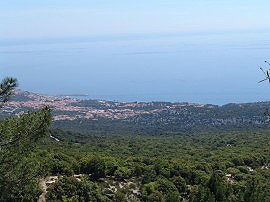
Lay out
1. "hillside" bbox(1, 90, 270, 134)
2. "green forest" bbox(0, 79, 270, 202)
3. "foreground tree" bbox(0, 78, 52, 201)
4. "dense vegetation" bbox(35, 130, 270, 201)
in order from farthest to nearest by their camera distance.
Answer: "hillside" bbox(1, 90, 270, 134) < "dense vegetation" bbox(35, 130, 270, 201) < "green forest" bbox(0, 79, 270, 202) < "foreground tree" bbox(0, 78, 52, 201)

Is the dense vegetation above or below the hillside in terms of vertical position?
above

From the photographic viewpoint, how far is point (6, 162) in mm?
8602

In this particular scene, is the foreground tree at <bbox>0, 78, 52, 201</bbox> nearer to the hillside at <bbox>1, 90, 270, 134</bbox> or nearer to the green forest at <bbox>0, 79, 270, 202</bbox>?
the green forest at <bbox>0, 79, 270, 202</bbox>

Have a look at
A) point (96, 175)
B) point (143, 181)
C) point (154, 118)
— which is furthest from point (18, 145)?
point (154, 118)

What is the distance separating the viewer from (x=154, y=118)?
96.3 m

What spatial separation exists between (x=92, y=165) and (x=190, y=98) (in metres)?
183

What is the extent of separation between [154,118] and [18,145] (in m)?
88.0

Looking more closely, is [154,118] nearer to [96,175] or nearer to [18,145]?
[96,175]

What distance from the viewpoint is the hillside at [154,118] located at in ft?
251

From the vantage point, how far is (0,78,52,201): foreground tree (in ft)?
27.9

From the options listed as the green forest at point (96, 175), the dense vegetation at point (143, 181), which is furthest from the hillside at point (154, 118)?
the dense vegetation at point (143, 181)

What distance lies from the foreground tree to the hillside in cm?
6248

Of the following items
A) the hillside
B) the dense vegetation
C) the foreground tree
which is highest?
the foreground tree

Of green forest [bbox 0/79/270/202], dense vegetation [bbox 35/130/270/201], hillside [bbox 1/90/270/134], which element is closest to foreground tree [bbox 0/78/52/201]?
green forest [bbox 0/79/270/202]
